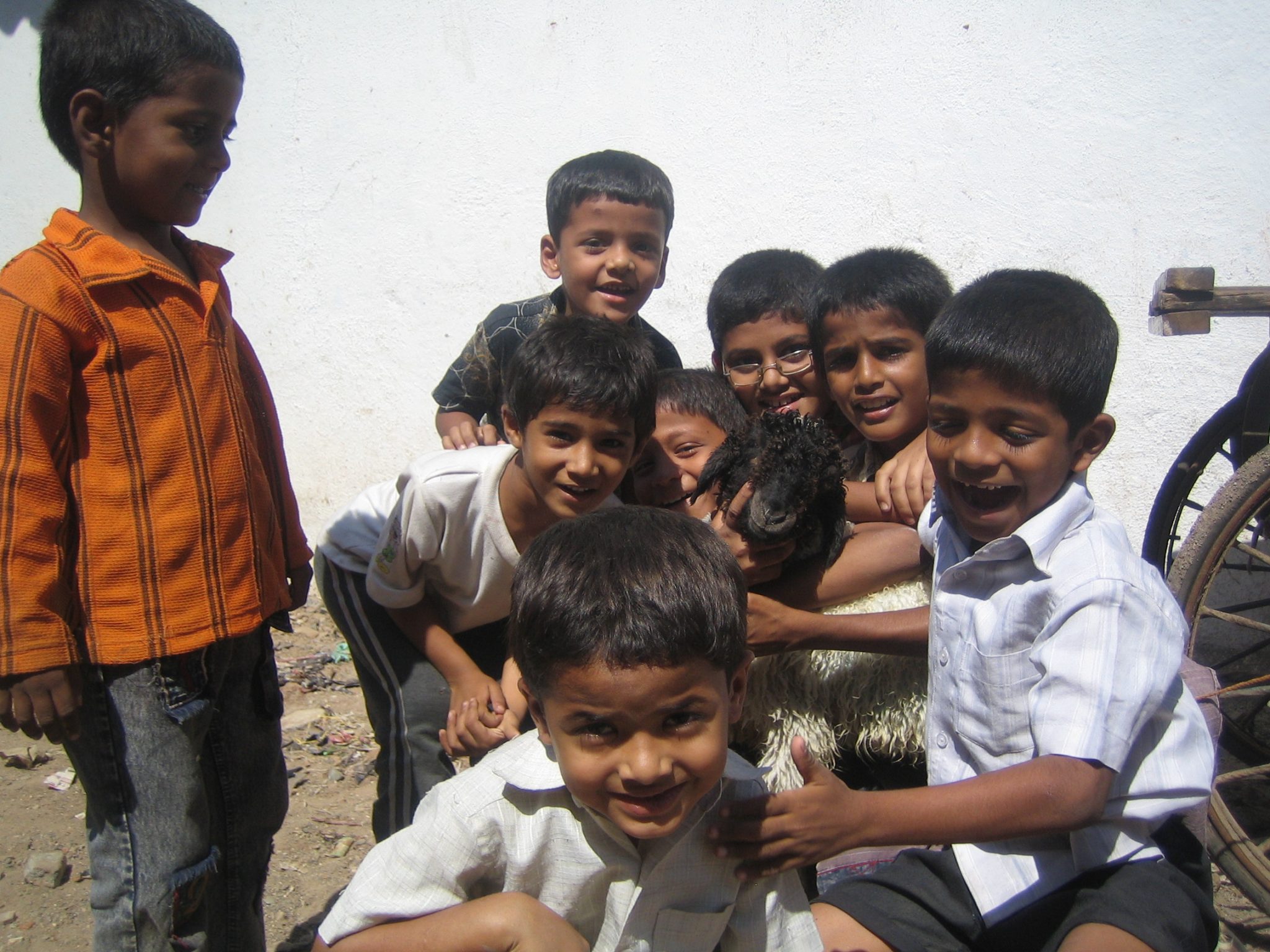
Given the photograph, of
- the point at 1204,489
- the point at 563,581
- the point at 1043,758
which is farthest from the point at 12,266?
the point at 1204,489

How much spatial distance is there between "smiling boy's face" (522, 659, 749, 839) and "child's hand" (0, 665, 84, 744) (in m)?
0.91

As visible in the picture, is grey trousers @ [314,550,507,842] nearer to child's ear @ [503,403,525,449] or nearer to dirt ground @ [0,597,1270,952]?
child's ear @ [503,403,525,449]

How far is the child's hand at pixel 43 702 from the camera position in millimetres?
1597

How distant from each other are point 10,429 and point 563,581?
1007 millimetres

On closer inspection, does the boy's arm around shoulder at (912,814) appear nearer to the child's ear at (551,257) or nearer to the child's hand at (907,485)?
the child's hand at (907,485)

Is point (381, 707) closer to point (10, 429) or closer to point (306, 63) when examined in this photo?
point (10, 429)

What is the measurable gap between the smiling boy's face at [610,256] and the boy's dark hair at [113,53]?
3.47ft

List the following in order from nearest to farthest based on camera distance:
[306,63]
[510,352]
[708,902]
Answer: [708,902]
[510,352]
[306,63]

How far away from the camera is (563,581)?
141 cm

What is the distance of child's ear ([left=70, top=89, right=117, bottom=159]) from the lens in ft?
5.83

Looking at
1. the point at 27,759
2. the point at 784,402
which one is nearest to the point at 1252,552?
the point at 784,402

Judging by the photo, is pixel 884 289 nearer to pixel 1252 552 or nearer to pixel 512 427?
pixel 512 427

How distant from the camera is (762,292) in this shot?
2.46 m

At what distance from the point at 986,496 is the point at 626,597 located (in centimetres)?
76
